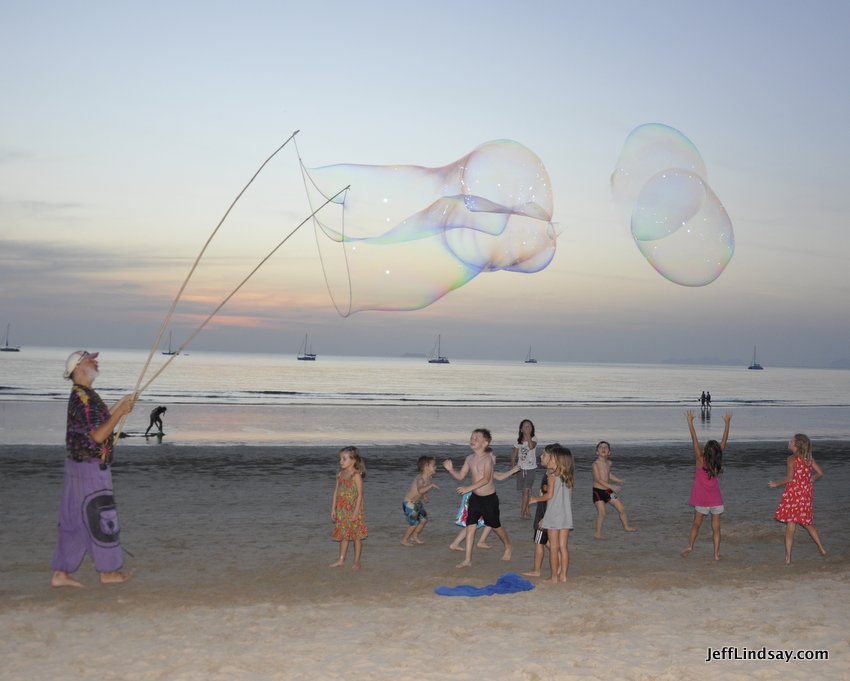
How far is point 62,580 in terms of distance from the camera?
8.48 metres

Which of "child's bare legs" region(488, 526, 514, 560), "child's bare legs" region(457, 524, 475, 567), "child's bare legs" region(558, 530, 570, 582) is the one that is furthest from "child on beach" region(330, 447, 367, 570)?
"child's bare legs" region(558, 530, 570, 582)

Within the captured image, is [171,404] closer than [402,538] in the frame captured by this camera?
No

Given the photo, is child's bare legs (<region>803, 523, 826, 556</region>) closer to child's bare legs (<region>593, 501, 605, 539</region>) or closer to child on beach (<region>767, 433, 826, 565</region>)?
child on beach (<region>767, 433, 826, 565</region>)

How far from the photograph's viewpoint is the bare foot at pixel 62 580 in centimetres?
846

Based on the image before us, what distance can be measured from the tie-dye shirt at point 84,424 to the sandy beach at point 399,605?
4.68 feet

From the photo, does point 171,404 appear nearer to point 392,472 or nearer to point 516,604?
point 392,472

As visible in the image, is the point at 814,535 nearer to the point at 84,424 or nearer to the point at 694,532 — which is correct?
the point at 694,532

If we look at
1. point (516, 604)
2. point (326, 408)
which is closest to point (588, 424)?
point (326, 408)

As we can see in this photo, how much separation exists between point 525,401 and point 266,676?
59.1 m

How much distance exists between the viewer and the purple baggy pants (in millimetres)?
8336

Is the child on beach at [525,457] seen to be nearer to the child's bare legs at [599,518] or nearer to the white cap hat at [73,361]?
the child's bare legs at [599,518]

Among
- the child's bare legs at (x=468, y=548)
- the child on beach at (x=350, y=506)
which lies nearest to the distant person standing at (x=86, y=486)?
the child on beach at (x=350, y=506)

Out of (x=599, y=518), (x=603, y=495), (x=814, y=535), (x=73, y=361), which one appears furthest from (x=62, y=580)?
(x=814, y=535)

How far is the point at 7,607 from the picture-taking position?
25.2 ft
